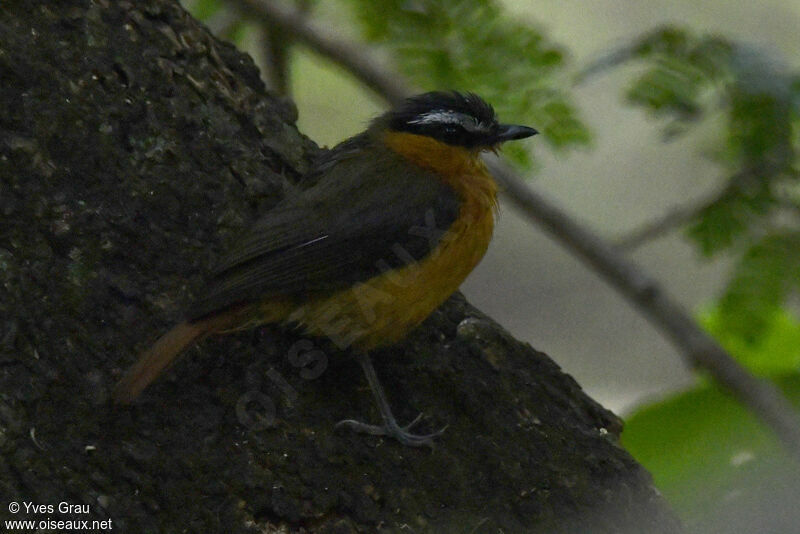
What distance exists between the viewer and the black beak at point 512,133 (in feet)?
12.4

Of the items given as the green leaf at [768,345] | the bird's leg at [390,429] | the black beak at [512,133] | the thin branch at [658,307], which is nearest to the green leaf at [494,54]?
the thin branch at [658,307]

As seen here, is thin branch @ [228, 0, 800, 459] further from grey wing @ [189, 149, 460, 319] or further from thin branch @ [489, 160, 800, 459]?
grey wing @ [189, 149, 460, 319]

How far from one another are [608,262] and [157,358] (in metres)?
2.44

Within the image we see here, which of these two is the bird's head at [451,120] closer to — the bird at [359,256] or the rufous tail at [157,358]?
the bird at [359,256]

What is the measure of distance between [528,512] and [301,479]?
64cm

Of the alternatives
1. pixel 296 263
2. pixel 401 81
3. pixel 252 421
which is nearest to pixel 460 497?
pixel 252 421

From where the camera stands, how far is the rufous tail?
2668 mm

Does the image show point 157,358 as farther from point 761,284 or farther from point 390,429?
point 761,284

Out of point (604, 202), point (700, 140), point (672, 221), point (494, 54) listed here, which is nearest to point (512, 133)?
point (494, 54)

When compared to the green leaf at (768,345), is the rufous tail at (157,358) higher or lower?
lower

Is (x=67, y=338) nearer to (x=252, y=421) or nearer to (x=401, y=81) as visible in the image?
(x=252, y=421)

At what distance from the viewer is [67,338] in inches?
107

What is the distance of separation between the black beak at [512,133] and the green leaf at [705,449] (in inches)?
41.5

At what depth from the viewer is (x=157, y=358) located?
2707 mm
